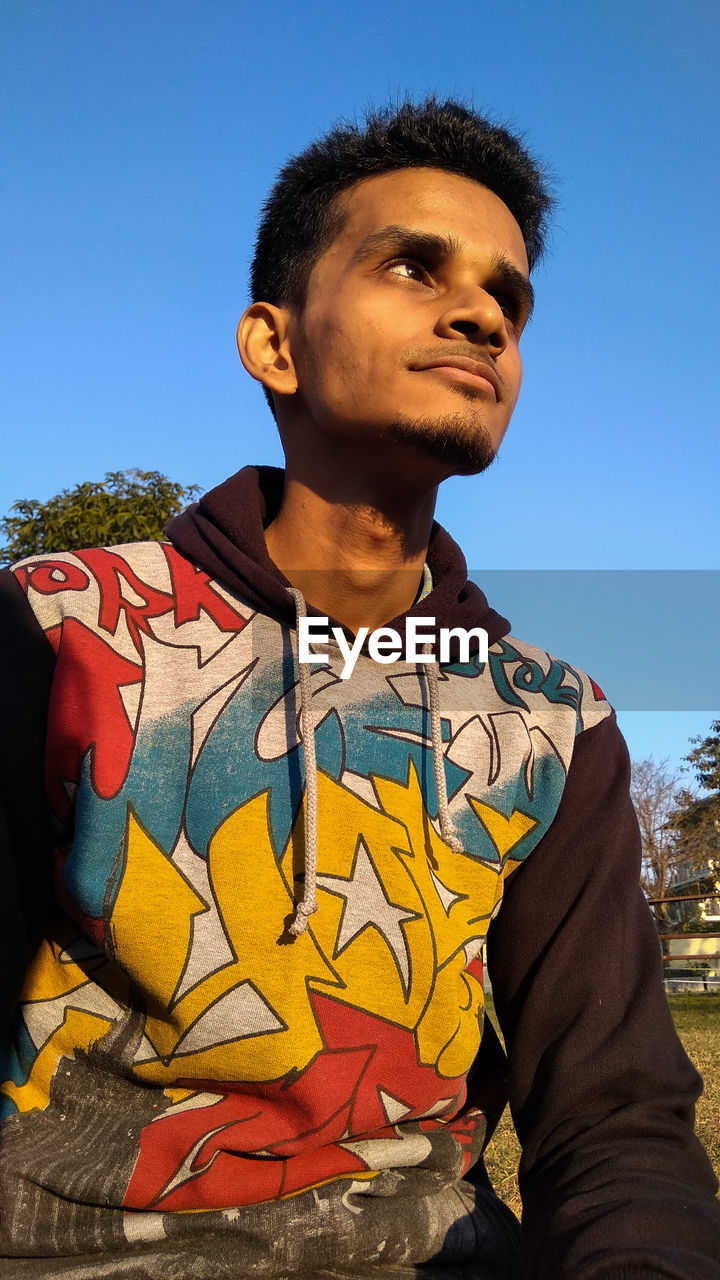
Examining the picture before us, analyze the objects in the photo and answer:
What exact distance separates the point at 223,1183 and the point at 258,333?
5.92 feet

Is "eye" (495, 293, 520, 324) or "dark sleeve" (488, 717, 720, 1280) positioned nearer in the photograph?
"dark sleeve" (488, 717, 720, 1280)

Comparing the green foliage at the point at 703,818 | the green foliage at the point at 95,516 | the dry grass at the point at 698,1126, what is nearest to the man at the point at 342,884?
the dry grass at the point at 698,1126

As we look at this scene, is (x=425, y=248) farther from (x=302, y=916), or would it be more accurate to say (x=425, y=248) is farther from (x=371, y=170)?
(x=302, y=916)

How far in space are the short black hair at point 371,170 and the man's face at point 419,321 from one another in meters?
0.06

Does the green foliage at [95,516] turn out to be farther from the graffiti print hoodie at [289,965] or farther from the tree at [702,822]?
the tree at [702,822]

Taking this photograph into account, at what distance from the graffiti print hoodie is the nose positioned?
0.57 m

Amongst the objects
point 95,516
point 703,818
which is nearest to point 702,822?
point 703,818

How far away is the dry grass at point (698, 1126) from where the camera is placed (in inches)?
176

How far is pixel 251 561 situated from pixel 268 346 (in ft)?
2.35

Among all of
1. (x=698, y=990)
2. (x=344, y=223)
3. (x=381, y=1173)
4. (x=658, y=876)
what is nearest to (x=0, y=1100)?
(x=381, y=1173)

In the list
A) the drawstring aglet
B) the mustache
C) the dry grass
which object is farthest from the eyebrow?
the dry grass

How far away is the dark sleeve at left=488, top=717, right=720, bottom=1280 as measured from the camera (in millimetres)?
1588

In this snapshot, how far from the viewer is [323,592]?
2211 millimetres

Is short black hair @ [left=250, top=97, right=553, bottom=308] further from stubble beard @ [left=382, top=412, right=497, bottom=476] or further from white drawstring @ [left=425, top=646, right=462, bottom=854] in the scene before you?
white drawstring @ [left=425, top=646, right=462, bottom=854]
